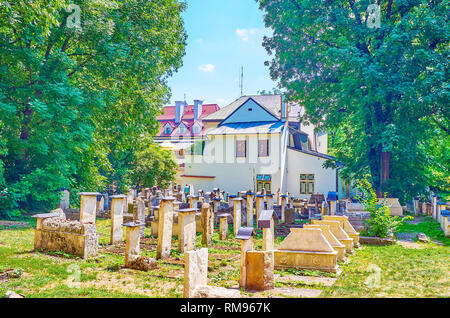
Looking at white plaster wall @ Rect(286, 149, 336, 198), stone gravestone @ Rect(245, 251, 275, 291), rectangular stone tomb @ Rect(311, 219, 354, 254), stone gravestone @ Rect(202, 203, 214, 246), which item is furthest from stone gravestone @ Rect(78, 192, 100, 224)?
white plaster wall @ Rect(286, 149, 336, 198)

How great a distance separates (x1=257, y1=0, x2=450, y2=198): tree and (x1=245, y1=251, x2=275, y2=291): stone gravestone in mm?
15098

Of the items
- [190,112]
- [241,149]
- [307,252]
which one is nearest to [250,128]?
[241,149]

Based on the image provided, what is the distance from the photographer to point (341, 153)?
86.3 ft

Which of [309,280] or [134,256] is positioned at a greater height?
[134,256]

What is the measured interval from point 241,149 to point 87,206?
71.7 feet

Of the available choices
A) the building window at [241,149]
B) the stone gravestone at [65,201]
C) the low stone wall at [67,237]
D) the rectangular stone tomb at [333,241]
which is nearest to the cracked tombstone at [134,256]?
the low stone wall at [67,237]


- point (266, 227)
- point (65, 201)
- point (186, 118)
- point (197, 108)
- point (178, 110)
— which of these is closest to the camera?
point (266, 227)

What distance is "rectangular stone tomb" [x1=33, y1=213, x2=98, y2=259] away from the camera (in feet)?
29.9

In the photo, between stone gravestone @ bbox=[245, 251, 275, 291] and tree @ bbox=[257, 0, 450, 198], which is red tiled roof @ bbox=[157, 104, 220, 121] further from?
stone gravestone @ bbox=[245, 251, 275, 291]

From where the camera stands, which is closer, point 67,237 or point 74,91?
point 67,237

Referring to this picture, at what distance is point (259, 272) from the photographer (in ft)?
21.5

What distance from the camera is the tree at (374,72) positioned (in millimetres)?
18875

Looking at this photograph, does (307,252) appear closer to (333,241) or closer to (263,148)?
(333,241)

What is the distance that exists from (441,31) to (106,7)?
16653mm
